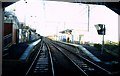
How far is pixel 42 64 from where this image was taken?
5637 millimetres

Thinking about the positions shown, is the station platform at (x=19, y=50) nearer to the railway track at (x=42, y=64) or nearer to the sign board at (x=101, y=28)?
the railway track at (x=42, y=64)

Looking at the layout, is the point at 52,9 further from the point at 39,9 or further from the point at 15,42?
the point at 15,42

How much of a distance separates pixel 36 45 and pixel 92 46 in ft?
5.03

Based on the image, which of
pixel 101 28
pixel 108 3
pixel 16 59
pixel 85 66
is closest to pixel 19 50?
pixel 16 59

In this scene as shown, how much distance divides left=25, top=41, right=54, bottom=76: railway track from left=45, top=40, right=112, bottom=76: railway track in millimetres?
292

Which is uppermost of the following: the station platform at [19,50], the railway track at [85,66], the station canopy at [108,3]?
the station canopy at [108,3]

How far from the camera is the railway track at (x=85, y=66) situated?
219 inches

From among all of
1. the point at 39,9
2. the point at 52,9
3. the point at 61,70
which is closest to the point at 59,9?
the point at 52,9

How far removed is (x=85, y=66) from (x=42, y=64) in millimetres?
1150

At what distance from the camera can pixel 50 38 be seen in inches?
231

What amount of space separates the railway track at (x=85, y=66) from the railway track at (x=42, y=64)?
0.29m

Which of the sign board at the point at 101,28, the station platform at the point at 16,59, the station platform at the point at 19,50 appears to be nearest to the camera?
the station platform at the point at 16,59

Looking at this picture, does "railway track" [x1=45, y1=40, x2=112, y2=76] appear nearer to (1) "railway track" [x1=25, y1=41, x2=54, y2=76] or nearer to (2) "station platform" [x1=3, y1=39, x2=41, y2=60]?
(1) "railway track" [x1=25, y1=41, x2=54, y2=76]

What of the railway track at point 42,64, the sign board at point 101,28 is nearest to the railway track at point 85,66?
the railway track at point 42,64
